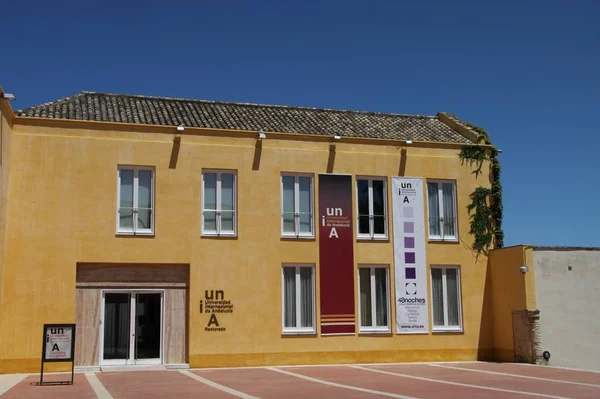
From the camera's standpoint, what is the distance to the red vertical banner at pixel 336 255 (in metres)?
24.1

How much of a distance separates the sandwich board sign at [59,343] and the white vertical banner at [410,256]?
11.0 metres

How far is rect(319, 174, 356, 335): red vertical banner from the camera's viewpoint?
24125 mm

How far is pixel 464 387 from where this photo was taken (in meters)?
17.1

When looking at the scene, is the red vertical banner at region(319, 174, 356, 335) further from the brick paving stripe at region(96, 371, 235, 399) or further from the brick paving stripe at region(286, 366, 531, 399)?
the brick paving stripe at region(96, 371, 235, 399)

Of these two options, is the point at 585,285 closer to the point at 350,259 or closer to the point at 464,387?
the point at 350,259

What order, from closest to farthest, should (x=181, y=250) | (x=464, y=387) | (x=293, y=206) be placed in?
(x=464, y=387) < (x=181, y=250) < (x=293, y=206)

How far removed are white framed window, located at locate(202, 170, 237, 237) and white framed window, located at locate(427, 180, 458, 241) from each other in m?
6.91

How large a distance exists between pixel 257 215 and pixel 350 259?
3.41m

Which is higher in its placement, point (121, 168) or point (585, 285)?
point (121, 168)

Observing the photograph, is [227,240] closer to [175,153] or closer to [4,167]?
[175,153]

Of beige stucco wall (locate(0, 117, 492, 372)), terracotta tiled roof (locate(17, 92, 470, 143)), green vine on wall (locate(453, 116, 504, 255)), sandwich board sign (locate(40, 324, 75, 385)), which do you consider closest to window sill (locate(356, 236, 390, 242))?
beige stucco wall (locate(0, 117, 492, 372))

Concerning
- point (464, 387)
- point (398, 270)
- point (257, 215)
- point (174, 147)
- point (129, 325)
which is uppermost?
point (174, 147)

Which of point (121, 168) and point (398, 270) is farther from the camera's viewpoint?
point (398, 270)

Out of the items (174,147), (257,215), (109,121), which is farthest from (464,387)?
(109,121)
